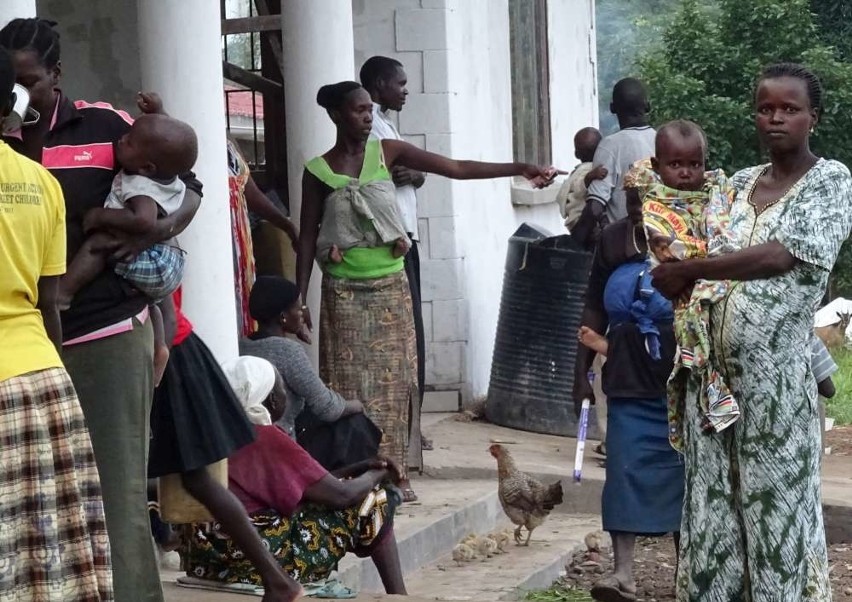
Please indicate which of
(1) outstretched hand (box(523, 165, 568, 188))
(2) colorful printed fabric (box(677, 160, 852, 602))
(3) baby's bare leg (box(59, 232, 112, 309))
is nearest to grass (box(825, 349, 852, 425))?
(1) outstretched hand (box(523, 165, 568, 188))

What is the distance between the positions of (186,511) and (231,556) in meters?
0.45

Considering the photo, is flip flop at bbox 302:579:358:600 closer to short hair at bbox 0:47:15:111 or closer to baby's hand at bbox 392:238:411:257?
baby's hand at bbox 392:238:411:257

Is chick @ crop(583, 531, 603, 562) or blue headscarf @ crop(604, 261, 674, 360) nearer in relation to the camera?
blue headscarf @ crop(604, 261, 674, 360)

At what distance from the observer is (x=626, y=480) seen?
612 centimetres

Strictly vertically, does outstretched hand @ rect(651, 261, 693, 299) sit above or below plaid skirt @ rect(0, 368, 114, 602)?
above

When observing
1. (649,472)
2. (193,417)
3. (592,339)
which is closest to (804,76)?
(592,339)

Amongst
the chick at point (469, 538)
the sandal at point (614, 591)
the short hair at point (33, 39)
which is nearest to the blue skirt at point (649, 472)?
the sandal at point (614, 591)

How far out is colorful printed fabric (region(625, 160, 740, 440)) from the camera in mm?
4949

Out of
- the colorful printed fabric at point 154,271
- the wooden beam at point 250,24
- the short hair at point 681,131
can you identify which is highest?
the wooden beam at point 250,24

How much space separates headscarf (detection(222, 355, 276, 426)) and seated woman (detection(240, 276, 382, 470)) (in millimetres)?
345

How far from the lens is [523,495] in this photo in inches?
287

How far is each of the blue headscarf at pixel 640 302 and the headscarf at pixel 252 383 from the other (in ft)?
4.35

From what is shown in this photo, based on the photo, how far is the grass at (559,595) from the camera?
21.5 ft

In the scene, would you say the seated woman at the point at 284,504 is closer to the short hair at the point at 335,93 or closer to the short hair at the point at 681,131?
the short hair at the point at 681,131
